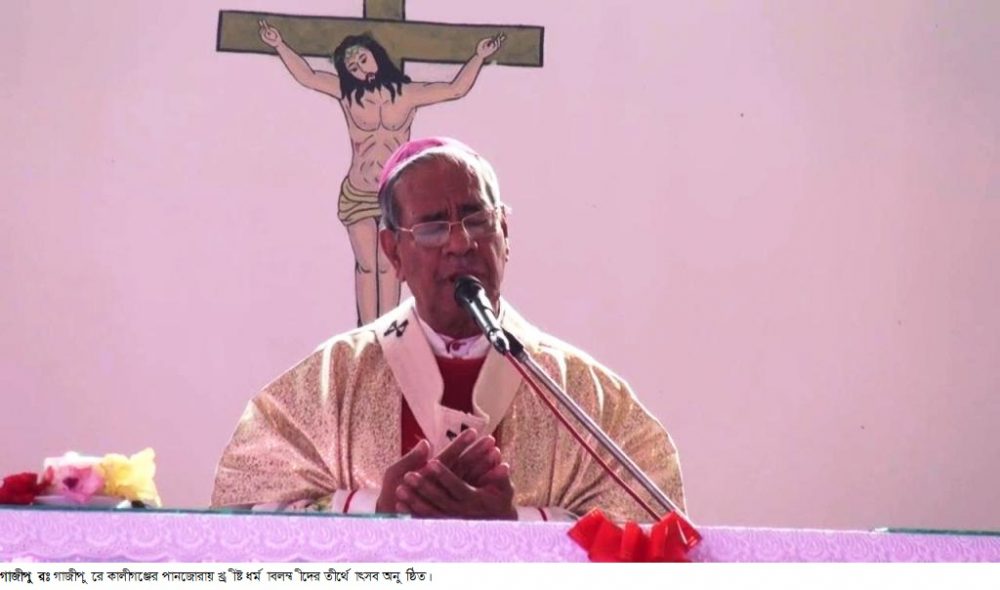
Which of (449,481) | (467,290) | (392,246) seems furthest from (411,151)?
(449,481)

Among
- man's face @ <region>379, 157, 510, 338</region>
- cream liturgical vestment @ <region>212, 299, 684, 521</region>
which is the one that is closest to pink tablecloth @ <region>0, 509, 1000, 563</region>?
cream liturgical vestment @ <region>212, 299, 684, 521</region>

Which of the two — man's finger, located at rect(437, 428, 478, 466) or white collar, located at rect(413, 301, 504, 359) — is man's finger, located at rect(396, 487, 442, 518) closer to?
man's finger, located at rect(437, 428, 478, 466)

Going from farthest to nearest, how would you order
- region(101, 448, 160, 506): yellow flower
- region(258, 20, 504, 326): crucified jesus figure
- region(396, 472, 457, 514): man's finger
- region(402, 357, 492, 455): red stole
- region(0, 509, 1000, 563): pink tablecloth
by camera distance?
1. region(258, 20, 504, 326): crucified jesus figure
2. region(402, 357, 492, 455): red stole
3. region(396, 472, 457, 514): man's finger
4. region(101, 448, 160, 506): yellow flower
5. region(0, 509, 1000, 563): pink tablecloth

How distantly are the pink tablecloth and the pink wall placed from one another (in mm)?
3323

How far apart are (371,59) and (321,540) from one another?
3.95m

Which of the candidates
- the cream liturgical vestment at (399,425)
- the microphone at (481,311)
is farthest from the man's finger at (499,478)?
the cream liturgical vestment at (399,425)

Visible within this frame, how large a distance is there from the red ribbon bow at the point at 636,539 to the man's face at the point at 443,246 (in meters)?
1.53

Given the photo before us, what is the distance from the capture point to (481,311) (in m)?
3.15

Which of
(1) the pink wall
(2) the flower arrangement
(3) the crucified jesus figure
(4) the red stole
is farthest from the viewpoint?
(3) the crucified jesus figure

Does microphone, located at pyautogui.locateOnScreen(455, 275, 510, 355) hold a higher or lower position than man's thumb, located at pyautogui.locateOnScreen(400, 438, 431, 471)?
higher

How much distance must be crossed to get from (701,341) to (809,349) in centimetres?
42

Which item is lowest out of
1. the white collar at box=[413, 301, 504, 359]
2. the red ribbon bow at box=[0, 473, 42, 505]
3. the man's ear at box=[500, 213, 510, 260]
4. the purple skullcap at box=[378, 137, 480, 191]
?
the red ribbon bow at box=[0, 473, 42, 505]

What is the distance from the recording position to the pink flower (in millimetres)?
2828
